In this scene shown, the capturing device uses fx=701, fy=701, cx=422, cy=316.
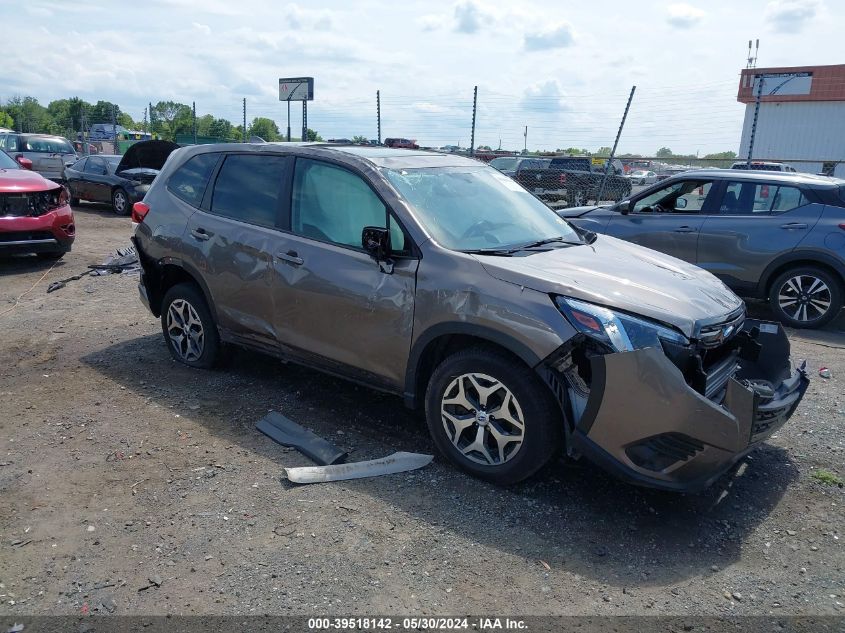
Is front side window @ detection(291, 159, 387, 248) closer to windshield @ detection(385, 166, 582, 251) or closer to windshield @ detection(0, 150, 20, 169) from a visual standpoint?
windshield @ detection(385, 166, 582, 251)

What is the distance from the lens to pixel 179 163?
18.6 feet

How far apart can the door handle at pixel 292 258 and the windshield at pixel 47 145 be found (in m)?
18.5

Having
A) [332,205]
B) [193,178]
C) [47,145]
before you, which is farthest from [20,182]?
[47,145]

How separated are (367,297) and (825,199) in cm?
584

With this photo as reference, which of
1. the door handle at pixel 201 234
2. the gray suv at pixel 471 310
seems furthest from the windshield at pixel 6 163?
the door handle at pixel 201 234

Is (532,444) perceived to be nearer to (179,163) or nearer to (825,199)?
(179,163)

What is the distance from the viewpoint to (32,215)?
9.37 meters

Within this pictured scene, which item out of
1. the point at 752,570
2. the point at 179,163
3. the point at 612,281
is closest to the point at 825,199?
the point at 612,281

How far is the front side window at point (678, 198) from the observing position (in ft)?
27.1

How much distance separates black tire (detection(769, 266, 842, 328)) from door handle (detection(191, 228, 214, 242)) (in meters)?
6.04

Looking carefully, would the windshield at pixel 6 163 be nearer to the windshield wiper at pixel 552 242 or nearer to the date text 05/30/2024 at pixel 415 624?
the windshield wiper at pixel 552 242

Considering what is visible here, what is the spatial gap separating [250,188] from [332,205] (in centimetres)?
84

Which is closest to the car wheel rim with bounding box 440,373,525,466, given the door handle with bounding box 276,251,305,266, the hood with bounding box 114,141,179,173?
the door handle with bounding box 276,251,305,266

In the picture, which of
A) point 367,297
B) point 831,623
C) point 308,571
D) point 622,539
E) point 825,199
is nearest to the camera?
point 831,623
